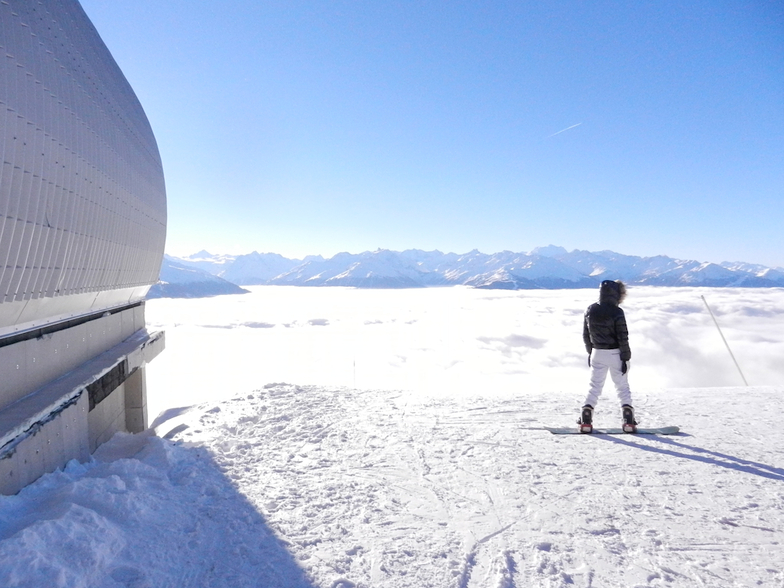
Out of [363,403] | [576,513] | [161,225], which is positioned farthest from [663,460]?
[161,225]

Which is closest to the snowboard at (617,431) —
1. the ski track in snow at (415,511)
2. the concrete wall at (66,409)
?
the ski track in snow at (415,511)

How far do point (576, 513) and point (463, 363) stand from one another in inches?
3133

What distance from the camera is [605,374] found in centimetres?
574

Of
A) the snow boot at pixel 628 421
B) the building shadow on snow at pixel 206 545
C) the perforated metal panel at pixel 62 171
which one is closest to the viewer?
the building shadow on snow at pixel 206 545

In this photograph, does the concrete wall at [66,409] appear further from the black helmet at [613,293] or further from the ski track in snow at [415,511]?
the black helmet at [613,293]

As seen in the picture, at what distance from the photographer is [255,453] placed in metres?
5.18

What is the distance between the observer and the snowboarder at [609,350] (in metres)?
5.63

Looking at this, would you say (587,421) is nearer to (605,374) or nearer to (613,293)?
(605,374)

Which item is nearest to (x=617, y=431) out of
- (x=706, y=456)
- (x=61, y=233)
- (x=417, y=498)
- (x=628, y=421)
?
(x=628, y=421)

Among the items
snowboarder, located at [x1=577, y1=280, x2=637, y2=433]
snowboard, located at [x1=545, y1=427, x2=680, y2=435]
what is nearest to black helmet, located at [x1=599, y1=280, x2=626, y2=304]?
snowboarder, located at [x1=577, y1=280, x2=637, y2=433]

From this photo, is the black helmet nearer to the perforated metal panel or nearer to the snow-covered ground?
the snow-covered ground

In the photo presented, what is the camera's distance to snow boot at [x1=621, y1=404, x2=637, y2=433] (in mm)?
5590

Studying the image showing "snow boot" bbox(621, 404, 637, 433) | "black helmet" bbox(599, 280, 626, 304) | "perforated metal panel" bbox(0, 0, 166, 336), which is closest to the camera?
"perforated metal panel" bbox(0, 0, 166, 336)

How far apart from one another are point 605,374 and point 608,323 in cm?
74
